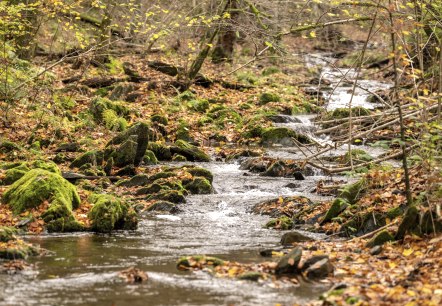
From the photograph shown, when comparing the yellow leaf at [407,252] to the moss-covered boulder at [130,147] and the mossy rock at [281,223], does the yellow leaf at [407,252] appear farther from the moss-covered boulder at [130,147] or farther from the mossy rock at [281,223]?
the moss-covered boulder at [130,147]

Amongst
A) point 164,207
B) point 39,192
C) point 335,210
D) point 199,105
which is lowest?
point 335,210

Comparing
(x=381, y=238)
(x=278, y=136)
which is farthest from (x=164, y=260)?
(x=278, y=136)

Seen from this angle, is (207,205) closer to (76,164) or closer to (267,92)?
(76,164)

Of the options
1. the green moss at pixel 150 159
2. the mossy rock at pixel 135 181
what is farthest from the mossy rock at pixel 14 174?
the green moss at pixel 150 159

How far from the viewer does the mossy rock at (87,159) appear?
15.3m

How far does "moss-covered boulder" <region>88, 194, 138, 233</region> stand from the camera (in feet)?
36.1

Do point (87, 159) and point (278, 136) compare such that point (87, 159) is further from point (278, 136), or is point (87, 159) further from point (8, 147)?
point (278, 136)

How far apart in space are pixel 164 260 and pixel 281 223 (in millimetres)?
3353

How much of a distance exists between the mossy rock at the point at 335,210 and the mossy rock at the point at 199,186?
360cm

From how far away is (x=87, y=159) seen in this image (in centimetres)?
1541

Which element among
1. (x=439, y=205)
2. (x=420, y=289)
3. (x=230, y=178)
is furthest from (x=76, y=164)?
(x=420, y=289)

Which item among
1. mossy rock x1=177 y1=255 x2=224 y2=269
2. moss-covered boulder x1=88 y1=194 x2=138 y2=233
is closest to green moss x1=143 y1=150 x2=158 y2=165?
moss-covered boulder x1=88 y1=194 x2=138 y2=233

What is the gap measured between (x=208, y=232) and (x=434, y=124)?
4391 millimetres

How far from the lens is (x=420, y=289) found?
693cm
